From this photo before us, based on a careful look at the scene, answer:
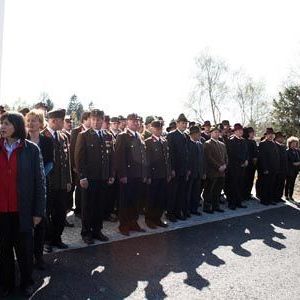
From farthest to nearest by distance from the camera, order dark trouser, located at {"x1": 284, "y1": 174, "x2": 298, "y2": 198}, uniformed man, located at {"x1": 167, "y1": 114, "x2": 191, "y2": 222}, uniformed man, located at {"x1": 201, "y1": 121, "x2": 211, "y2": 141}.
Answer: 1. dark trouser, located at {"x1": 284, "y1": 174, "x2": 298, "y2": 198}
2. uniformed man, located at {"x1": 201, "y1": 121, "x2": 211, "y2": 141}
3. uniformed man, located at {"x1": 167, "y1": 114, "x2": 191, "y2": 222}

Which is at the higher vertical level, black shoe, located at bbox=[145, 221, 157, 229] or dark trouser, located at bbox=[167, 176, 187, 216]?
dark trouser, located at bbox=[167, 176, 187, 216]

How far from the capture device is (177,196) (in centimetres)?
972

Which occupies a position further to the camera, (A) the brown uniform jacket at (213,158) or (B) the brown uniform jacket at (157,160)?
(A) the brown uniform jacket at (213,158)

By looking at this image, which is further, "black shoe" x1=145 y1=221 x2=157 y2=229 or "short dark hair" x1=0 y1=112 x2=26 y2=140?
"black shoe" x1=145 y1=221 x2=157 y2=229

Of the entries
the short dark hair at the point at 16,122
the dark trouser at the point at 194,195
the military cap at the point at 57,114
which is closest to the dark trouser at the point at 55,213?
the military cap at the point at 57,114

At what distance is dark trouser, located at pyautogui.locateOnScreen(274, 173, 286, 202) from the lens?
43.9ft

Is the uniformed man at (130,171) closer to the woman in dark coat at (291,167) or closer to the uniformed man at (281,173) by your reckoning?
the uniformed man at (281,173)

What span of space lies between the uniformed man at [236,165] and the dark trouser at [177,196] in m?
2.34

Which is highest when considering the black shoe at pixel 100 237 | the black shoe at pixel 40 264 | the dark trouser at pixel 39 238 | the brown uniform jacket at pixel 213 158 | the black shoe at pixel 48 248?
the brown uniform jacket at pixel 213 158

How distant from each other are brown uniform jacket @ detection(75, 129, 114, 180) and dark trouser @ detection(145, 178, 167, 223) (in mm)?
1693

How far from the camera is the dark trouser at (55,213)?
21.2 feet

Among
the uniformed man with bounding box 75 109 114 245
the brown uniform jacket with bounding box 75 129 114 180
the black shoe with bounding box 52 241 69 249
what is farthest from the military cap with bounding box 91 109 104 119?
the black shoe with bounding box 52 241 69 249

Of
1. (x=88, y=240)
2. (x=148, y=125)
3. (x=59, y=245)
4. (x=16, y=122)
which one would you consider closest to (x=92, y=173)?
(x=88, y=240)

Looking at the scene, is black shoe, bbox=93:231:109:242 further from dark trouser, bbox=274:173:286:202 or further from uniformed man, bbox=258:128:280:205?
dark trouser, bbox=274:173:286:202
